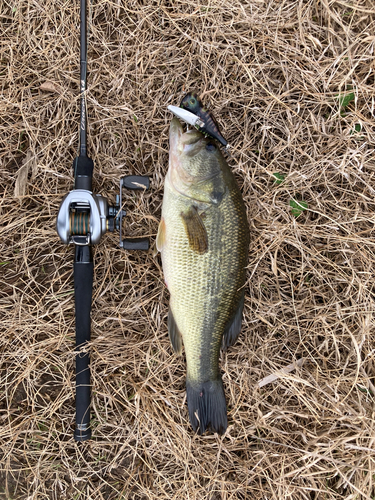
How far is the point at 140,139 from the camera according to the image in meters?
2.39

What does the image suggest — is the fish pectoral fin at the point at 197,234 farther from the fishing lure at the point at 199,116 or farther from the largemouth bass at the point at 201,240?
the fishing lure at the point at 199,116

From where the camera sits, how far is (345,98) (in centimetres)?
236

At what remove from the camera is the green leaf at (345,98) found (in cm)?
235

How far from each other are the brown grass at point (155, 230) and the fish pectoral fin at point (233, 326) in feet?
0.92

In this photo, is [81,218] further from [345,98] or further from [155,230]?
[345,98]

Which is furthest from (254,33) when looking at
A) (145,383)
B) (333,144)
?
(145,383)

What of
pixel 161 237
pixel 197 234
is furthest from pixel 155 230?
pixel 197 234

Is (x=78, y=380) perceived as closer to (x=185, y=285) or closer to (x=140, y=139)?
(x=185, y=285)

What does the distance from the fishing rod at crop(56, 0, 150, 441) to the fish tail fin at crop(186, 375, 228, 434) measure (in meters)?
0.74

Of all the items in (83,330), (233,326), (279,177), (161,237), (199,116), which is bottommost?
(83,330)

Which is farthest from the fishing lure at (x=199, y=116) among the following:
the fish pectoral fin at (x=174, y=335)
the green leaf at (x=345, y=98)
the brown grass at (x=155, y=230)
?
the fish pectoral fin at (x=174, y=335)

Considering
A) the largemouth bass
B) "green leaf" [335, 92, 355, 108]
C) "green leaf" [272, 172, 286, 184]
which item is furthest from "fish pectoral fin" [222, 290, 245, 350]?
"green leaf" [335, 92, 355, 108]

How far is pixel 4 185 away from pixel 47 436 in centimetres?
194

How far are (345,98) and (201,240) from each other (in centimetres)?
159
